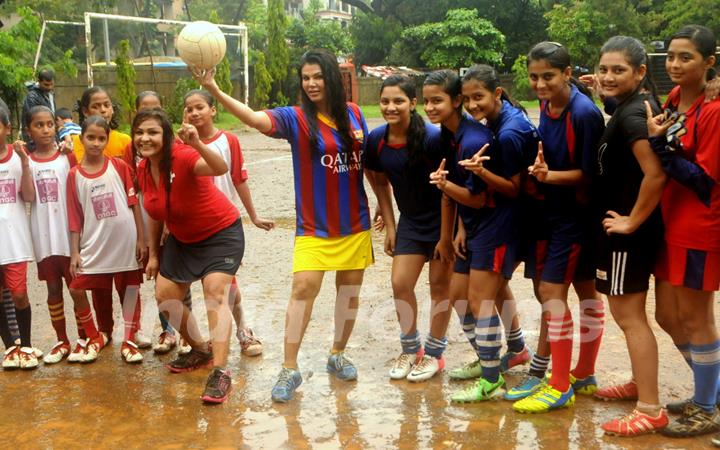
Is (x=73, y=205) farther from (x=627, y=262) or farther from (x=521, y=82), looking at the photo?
(x=521, y=82)

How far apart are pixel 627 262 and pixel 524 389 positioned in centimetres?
110

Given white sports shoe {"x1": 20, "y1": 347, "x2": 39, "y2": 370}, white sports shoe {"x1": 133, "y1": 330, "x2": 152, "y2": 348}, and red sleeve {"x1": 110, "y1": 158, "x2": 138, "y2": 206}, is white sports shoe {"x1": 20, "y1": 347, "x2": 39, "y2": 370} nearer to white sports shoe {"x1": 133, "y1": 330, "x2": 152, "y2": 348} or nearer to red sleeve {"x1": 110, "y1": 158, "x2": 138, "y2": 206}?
white sports shoe {"x1": 133, "y1": 330, "x2": 152, "y2": 348}

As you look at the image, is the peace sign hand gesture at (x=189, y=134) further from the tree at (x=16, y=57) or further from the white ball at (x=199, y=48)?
the tree at (x=16, y=57)

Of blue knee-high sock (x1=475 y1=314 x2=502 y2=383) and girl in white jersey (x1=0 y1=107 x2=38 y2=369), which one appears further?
girl in white jersey (x1=0 y1=107 x2=38 y2=369)

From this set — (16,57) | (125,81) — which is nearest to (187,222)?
(16,57)

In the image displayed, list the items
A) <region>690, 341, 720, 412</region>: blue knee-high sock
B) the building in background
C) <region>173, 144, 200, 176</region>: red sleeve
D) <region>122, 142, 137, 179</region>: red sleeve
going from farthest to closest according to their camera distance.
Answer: the building in background
<region>122, 142, 137, 179</region>: red sleeve
<region>173, 144, 200, 176</region>: red sleeve
<region>690, 341, 720, 412</region>: blue knee-high sock

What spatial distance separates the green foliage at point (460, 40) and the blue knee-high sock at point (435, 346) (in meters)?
39.5

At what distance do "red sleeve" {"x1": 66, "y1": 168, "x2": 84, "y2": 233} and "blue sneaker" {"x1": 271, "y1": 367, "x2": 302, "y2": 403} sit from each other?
197 cm

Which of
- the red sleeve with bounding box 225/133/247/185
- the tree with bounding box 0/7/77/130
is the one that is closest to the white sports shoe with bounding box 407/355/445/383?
the red sleeve with bounding box 225/133/247/185

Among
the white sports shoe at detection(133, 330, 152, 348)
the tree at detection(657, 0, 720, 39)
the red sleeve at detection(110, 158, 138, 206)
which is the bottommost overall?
the white sports shoe at detection(133, 330, 152, 348)

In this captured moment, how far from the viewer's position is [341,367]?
5348mm

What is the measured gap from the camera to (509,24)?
47.7 m

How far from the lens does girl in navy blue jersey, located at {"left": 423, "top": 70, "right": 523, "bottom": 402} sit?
4.66 metres

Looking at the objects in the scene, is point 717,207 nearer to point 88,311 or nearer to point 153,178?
point 153,178
